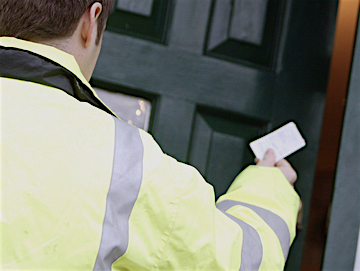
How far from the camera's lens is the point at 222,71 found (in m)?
1.44

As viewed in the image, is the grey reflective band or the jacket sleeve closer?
the jacket sleeve

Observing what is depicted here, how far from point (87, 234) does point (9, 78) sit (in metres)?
0.27

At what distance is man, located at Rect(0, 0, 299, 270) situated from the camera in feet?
2.05

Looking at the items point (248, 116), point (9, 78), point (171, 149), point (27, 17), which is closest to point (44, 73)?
point (9, 78)

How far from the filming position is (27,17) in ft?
2.68

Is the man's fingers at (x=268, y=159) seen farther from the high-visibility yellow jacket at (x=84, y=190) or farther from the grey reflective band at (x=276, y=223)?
the high-visibility yellow jacket at (x=84, y=190)

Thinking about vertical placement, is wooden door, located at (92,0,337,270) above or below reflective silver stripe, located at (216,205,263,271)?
above

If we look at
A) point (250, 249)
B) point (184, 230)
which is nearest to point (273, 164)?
point (250, 249)

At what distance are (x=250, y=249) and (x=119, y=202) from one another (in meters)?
0.30

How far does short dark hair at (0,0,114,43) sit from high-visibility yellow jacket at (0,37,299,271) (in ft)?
0.23

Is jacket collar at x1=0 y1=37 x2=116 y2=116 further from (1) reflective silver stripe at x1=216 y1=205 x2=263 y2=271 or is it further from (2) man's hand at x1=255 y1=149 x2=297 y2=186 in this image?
(2) man's hand at x1=255 y1=149 x2=297 y2=186

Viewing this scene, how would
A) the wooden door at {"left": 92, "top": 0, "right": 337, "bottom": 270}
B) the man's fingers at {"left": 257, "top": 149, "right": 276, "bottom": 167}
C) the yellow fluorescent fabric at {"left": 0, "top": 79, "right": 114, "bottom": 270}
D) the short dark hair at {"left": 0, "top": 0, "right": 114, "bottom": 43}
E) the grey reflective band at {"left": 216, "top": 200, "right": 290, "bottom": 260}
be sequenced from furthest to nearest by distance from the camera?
the wooden door at {"left": 92, "top": 0, "right": 337, "bottom": 270}, the man's fingers at {"left": 257, "top": 149, "right": 276, "bottom": 167}, the grey reflective band at {"left": 216, "top": 200, "right": 290, "bottom": 260}, the short dark hair at {"left": 0, "top": 0, "right": 114, "bottom": 43}, the yellow fluorescent fabric at {"left": 0, "top": 79, "right": 114, "bottom": 270}

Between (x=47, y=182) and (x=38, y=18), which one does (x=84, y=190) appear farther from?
(x=38, y=18)

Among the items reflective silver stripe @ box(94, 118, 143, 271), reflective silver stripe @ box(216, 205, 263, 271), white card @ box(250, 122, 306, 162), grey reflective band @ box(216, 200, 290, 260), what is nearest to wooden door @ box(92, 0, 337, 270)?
white card @ box(250, 122, 306, 162)
